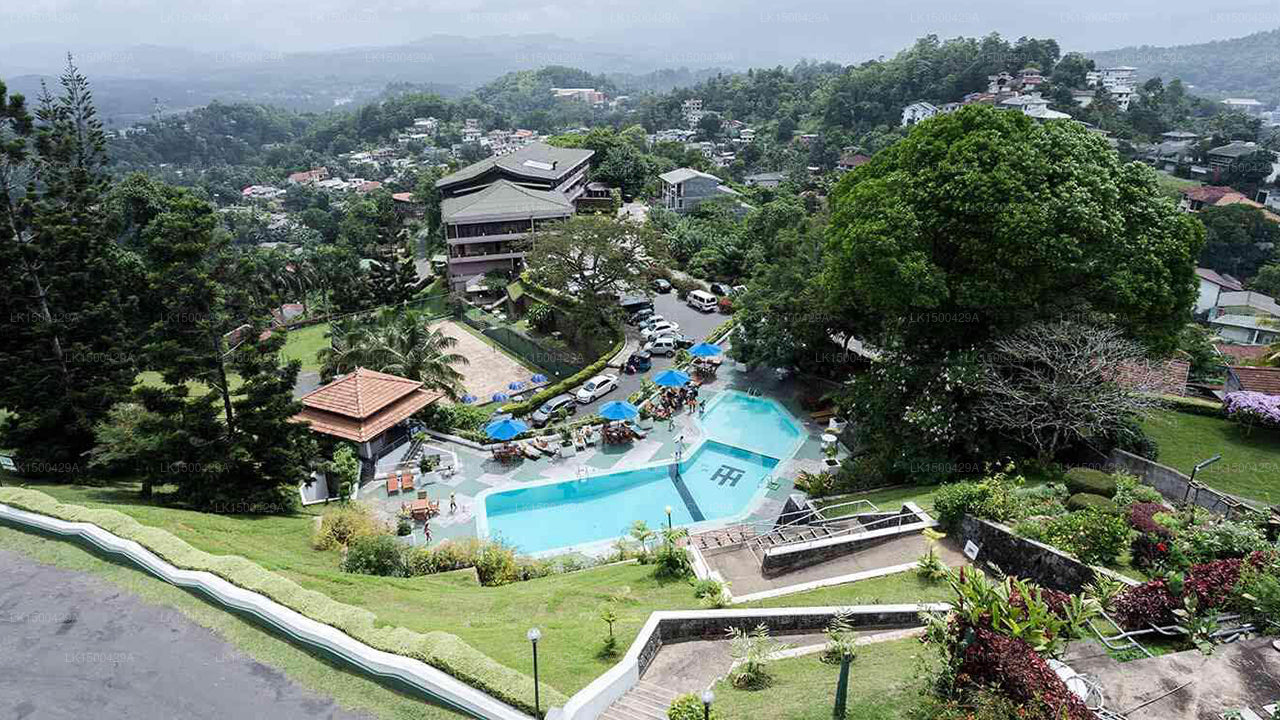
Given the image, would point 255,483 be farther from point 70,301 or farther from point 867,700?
point 867,700

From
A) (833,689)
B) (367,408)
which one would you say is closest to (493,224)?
(367,408)

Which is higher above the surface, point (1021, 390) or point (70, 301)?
point (70, 301)

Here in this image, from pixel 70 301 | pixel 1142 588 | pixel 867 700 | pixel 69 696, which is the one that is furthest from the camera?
pixel 70 301

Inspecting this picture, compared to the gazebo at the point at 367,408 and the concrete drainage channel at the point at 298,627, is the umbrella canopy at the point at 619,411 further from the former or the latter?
the concrete drainage channel at the point at 298,627

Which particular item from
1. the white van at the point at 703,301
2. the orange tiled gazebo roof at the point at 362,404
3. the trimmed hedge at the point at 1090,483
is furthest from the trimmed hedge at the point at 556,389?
the trimmed hedge at the point at 1090,483

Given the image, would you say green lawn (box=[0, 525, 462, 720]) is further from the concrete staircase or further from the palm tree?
the palm tree

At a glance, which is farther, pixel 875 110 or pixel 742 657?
pixel 875 110

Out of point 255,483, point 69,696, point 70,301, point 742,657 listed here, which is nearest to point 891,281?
point 742,657
